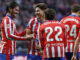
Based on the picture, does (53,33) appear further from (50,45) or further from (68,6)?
(68,6)

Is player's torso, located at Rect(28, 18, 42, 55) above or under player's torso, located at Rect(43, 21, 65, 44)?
under

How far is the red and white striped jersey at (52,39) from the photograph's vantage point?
5.62 m

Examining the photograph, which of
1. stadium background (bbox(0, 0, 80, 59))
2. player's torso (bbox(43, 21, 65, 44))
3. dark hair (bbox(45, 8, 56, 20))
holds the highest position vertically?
dark hair (bbox(45, 8, 56, 20))

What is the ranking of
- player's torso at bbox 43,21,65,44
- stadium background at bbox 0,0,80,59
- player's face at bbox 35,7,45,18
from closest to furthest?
player's torso at bbox 43,21,65,44
player's face at bbox 35,7,45,18
stadium background at bbox 0,0,80,59

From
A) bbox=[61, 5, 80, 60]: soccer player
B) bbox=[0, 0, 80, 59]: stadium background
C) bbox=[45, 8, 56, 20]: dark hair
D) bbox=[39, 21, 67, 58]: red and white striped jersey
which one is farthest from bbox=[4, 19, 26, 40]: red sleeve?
bbox=[0, 0, 80, 59]: stadium background

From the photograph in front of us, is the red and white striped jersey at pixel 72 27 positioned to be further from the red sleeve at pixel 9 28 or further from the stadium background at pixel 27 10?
the stadium background at pixel 27 10

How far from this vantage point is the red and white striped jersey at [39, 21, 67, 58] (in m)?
5.62

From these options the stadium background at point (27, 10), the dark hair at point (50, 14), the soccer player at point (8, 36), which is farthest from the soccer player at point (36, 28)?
the stadium background at point (27, 10)

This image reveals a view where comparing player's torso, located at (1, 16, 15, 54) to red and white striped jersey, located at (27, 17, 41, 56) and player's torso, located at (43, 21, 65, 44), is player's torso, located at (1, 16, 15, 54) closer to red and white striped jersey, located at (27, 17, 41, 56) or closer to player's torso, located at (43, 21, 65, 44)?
player's torso, located at (43, 21, 65, 44)

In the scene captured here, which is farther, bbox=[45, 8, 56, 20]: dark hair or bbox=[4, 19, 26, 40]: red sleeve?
bbox=[4, 19, 26, 40]: red sleeve

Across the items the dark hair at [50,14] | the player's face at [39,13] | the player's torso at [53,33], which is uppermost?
the dark hair at [50,14]

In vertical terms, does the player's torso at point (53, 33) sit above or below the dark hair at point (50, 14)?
below

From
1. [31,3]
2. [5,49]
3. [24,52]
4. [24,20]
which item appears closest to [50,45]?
[5,49]

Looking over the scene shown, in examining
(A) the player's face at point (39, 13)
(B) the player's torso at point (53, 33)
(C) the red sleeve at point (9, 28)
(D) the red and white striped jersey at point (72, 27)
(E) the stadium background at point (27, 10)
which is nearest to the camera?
(B) the player's torso at point (53, 33)
